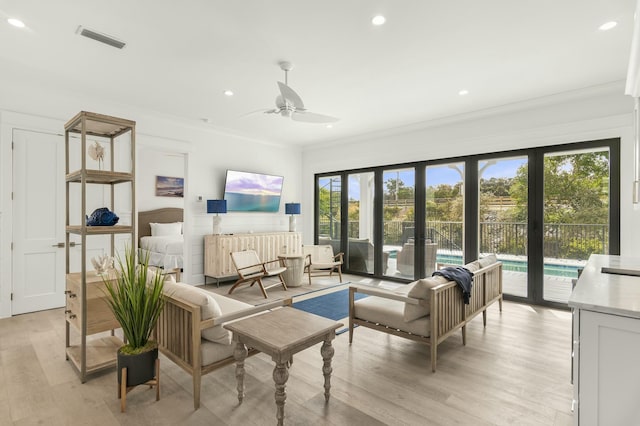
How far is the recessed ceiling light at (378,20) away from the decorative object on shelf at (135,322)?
2527 millimetres

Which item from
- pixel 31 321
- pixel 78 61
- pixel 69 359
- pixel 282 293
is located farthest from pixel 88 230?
pixel 282 293

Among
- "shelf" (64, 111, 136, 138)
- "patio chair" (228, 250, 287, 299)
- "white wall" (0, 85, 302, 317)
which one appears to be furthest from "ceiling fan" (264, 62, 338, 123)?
"white wall" (0, 85, 302, 317)

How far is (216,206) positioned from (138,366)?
372 cm

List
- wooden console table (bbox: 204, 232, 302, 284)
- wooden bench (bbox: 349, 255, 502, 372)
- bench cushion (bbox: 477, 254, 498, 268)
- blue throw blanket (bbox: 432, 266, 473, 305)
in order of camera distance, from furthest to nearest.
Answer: wooden console table (bbox: 204, 232, 302, 284), bench cushion (bbox: 477, 254, 498, 268), blue throw blanket (bbox: 432, 266, 473, 305), wooden bench (bbox: 349, 255, 502, 372)

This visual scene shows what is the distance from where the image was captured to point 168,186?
25.8 ft

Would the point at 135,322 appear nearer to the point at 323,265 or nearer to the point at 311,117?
the point at 311,117

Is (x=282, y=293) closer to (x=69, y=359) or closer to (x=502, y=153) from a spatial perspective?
(x=69, y=359)

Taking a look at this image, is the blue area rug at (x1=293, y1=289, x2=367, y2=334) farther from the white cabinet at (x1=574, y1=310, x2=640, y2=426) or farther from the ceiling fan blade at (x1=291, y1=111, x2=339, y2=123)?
the white cabinet at (x1=574, y1=310, x2=640, y2=426)

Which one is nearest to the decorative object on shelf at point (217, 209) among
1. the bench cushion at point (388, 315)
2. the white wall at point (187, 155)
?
the white wall at point (187, 155)

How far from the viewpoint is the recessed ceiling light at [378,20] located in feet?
8.58

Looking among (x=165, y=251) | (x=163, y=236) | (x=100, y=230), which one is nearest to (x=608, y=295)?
(x=100, y=230)

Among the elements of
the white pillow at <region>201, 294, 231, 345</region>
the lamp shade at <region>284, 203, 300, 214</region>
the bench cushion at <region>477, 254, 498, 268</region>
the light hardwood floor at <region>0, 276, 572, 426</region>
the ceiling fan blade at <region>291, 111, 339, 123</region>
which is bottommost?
the light hardwood floor at <region>0, 276, 572, 426</region>

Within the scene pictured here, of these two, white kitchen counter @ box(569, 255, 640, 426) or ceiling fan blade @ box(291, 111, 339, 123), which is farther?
ceiling fan blade @ box(291, 111, 339, 123)

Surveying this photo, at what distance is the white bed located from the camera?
6.45 metres
